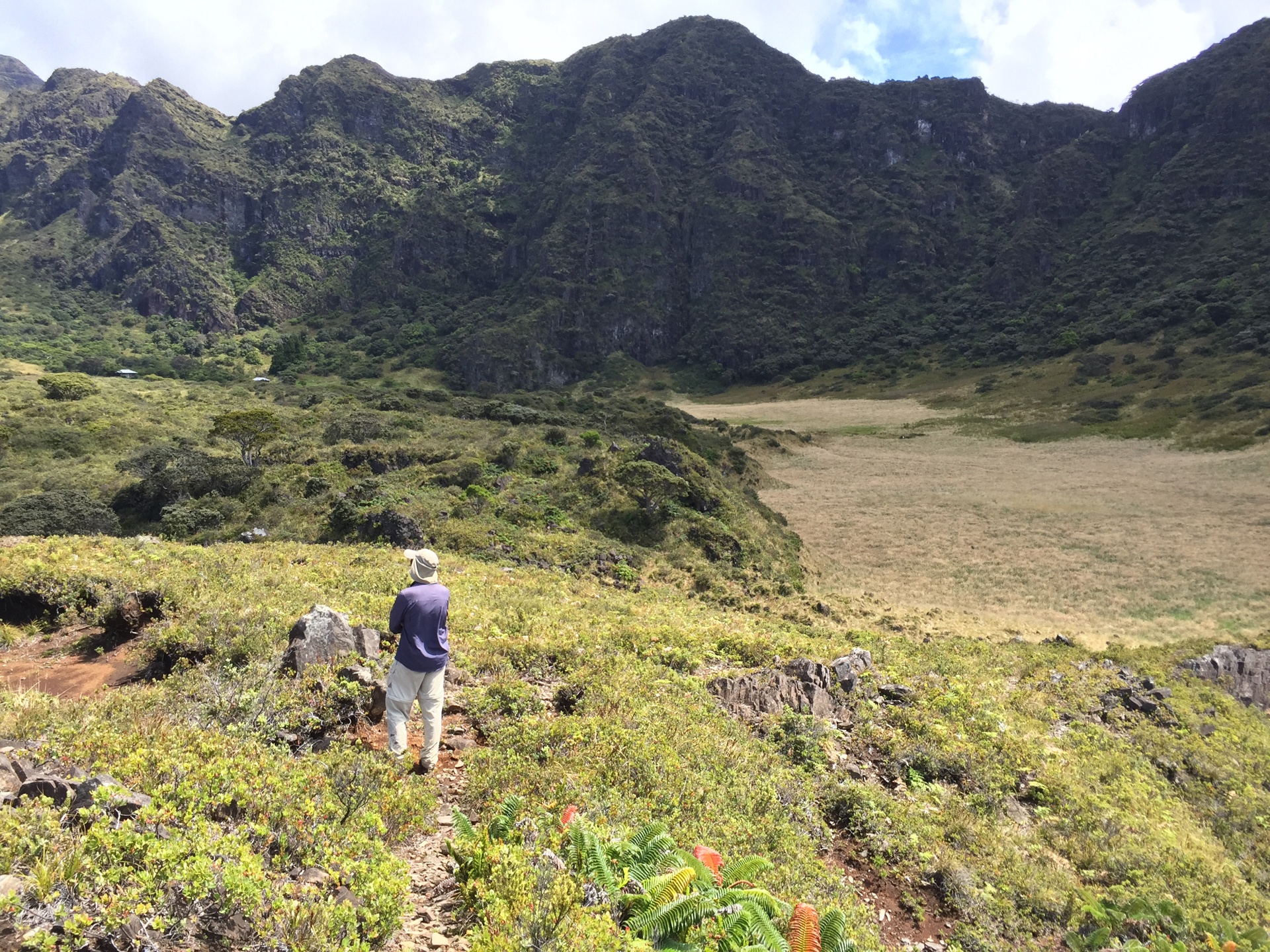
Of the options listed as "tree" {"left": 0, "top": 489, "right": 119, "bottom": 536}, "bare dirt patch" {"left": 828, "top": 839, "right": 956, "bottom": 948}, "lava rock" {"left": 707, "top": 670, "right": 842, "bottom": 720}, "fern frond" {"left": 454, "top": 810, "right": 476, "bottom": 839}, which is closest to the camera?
"fern frond" {"left": 454, "top": 810, "right": 476, "bottom": 839}

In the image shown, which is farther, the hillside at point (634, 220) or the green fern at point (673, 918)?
the hillside at point (634, 220)

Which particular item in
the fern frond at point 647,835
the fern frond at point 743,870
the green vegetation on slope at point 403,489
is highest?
the fern frond at point 647,835

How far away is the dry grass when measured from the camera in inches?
705

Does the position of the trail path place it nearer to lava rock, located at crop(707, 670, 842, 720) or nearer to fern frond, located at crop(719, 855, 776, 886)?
fern frond, located at crop(719, 855, 776, 886)

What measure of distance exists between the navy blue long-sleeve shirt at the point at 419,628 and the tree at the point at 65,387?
40759mm

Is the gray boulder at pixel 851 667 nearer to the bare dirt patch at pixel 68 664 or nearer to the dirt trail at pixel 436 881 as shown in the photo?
the dirt trail at pixel 436 881

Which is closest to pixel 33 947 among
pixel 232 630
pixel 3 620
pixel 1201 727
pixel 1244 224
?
pixel 232 630

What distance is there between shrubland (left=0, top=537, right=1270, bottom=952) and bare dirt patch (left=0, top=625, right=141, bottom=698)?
10.6 inches

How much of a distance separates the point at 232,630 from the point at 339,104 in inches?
6868

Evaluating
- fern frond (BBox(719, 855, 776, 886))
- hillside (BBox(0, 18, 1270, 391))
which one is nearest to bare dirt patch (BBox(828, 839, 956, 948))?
fern frond (BBox(719, 855, 776, 886))

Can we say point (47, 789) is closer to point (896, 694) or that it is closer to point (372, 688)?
point (372, 688)

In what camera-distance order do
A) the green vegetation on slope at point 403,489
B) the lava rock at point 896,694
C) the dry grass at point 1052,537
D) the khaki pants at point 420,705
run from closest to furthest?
the khaki pants at point 420,705 → the lava rock at point 896,694 → the green vegetation on slope at point 403,489 → the dry grass at point 1052,537

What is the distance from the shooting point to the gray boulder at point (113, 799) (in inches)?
129

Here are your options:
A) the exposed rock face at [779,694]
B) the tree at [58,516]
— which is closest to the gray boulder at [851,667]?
the exposed rock face at [779,694]
